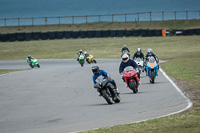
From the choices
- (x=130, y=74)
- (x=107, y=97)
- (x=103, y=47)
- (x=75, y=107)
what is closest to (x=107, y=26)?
(x=103, y=47)

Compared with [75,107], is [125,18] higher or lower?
higher

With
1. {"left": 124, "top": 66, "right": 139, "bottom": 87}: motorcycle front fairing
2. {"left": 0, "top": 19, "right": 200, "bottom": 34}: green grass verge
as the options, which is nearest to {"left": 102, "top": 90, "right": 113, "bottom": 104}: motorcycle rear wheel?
{"left": 124, "top": 66, "right": 139, "bottom": 87}: motorcycle front fairing

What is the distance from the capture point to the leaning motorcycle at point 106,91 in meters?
12.9

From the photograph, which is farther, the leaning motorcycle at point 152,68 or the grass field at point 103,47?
the grass field at point 103,47

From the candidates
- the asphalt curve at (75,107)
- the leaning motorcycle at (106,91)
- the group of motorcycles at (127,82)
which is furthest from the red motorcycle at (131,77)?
the leaning motorcycle at (106,91)

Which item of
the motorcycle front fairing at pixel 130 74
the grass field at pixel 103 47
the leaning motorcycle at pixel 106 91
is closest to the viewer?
the leaning motorcycle at pixel 106 91

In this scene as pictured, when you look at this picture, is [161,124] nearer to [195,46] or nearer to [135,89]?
[135,89]

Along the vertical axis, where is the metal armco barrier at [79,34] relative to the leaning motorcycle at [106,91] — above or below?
above

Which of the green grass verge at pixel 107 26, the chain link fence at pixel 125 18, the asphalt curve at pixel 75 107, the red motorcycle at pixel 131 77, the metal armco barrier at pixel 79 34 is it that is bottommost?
the asphalt curve at pixel 75 107

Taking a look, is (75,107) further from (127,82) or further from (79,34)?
(79,34)

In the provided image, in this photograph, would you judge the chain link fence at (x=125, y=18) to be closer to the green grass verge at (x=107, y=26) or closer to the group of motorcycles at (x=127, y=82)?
the green grass verge at (x=107, y=26)

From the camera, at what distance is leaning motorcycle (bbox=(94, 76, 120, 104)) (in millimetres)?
12859

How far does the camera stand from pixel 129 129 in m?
8.91

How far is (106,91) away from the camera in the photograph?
13047mm
